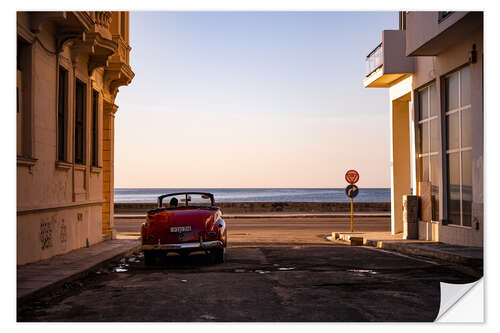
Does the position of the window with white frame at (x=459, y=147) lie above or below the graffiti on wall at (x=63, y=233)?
above

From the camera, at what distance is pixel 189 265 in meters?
12.3

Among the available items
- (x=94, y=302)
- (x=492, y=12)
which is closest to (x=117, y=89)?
(x=94, y=302)

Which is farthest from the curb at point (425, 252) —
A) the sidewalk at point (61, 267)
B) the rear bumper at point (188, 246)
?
the sidewalk at point (61, 267)

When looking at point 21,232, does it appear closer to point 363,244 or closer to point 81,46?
point 81,46

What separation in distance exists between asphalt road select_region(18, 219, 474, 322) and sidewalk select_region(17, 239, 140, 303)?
17cm

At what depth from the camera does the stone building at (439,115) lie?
13977 mm

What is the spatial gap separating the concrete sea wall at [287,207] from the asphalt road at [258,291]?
27.9 m

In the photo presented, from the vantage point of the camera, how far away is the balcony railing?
65.8 ft

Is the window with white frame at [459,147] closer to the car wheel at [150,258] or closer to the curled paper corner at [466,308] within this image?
the car wheel at [150,258]

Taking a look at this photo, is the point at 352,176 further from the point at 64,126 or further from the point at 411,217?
the point at 64,126

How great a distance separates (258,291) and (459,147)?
353 inches

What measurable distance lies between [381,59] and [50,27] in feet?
37.2

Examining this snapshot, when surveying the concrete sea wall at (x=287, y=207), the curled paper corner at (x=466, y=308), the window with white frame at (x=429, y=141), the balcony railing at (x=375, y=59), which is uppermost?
the balcony railing at (x=375, y=59)

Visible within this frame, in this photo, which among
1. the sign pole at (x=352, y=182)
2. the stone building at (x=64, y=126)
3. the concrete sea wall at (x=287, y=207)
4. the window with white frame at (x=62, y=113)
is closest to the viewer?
the stone building at (x=64, y=126)
